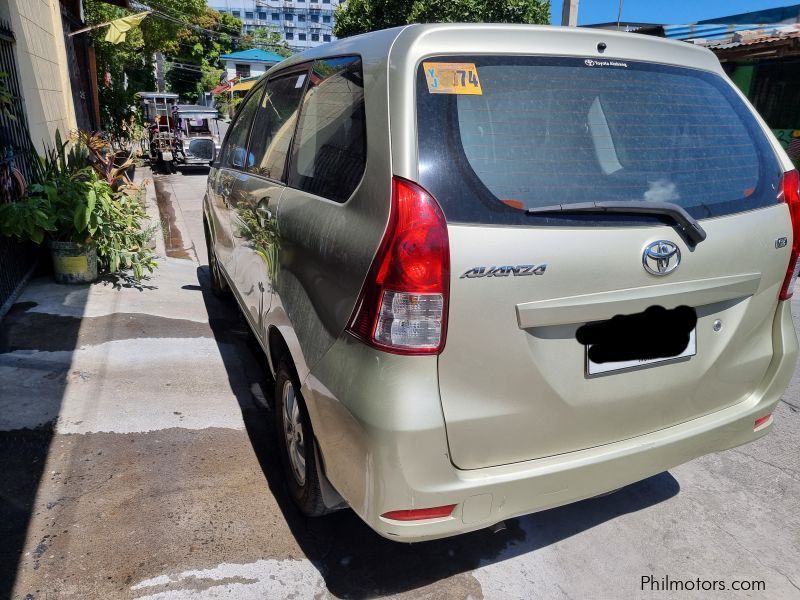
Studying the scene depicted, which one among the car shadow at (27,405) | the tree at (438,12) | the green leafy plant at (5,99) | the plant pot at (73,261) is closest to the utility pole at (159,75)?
the tree at (438,12)

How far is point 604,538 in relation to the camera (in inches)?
100

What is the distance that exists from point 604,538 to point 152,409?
239cm

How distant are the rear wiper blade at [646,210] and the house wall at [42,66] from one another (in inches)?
228

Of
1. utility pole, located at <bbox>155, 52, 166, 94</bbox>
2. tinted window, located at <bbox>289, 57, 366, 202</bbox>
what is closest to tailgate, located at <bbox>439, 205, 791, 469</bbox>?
tinted window, located at <bbox>289, 57, 366, 202</bbox>

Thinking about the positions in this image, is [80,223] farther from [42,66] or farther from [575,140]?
[575,140]

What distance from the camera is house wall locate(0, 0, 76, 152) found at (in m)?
6.08

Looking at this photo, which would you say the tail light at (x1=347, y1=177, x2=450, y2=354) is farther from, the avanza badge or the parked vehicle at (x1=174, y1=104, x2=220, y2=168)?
the parked vehicle at (x1=174, y1=104, x2=220, y2=168)

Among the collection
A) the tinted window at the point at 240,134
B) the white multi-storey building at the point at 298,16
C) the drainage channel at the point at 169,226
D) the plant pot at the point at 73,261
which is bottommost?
the drainage channel at the point at 169,226

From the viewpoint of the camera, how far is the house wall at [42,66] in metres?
6.08

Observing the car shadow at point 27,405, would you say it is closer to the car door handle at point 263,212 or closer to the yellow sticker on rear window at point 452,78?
the car door handle at point 263,212

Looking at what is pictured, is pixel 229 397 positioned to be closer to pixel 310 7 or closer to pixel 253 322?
pixel 253 322

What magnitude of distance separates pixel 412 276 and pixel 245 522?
1446 mm

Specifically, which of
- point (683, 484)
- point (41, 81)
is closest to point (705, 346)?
point (683, 484)

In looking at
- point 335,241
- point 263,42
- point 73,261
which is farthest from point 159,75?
point 263,42
